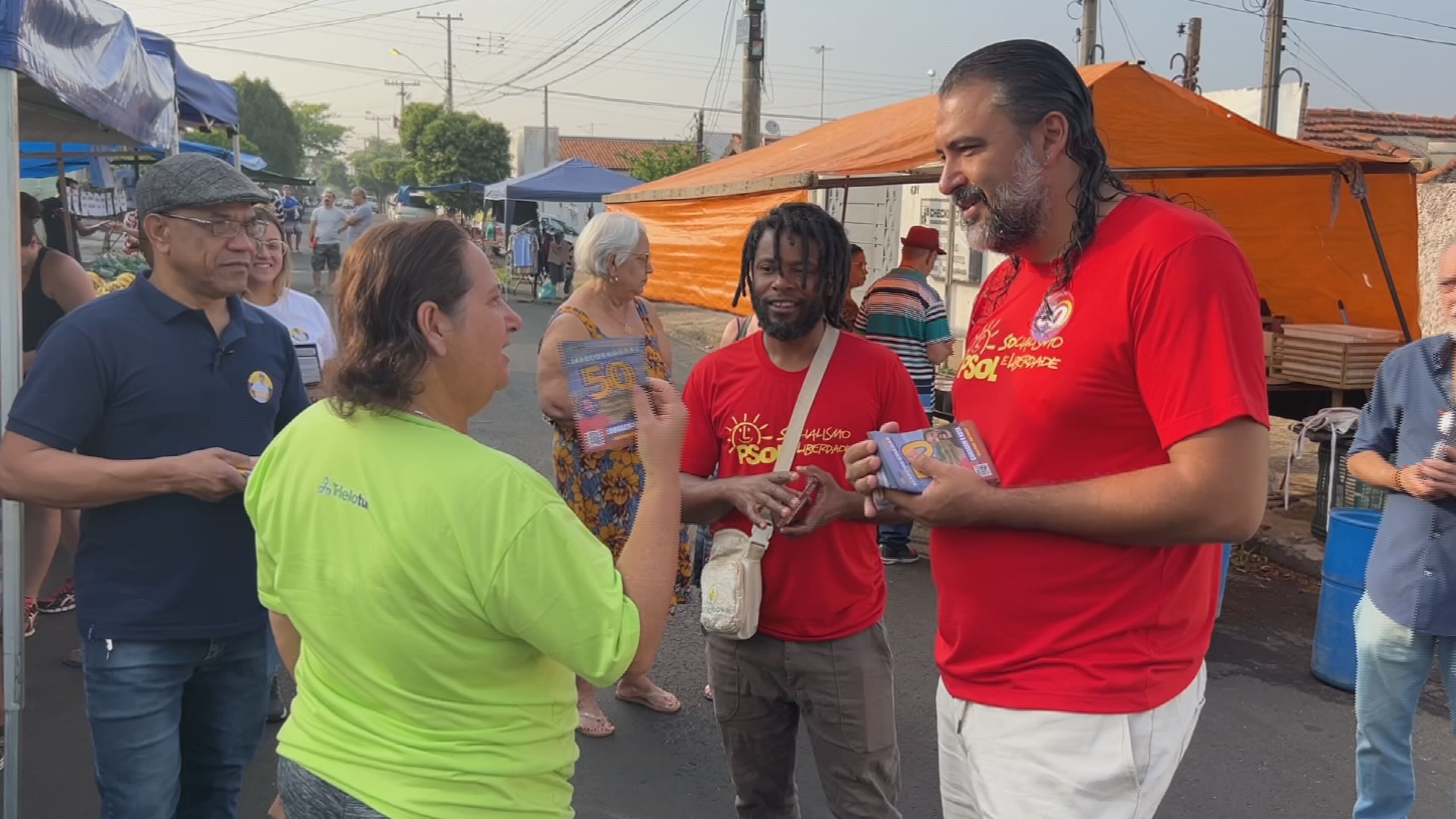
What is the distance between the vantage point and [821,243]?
9.34 ft

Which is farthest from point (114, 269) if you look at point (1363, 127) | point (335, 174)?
point (335, 174)

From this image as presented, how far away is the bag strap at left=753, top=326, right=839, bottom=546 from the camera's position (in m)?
2.67

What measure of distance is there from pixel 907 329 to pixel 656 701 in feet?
9.76

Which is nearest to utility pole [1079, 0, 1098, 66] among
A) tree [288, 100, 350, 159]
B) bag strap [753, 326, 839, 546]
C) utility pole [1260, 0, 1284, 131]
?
utility pole [1260, 0, 1284, 131]

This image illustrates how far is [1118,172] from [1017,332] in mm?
4183

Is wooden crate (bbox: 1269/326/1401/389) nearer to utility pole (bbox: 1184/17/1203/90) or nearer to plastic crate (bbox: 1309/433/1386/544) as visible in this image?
plastic crate (bbox: 1309/433/1386/544)

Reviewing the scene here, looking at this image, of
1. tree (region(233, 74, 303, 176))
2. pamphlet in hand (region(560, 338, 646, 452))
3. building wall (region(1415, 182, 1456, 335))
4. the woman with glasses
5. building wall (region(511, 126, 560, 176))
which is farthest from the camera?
tree (region(233, 74, 303, 176))

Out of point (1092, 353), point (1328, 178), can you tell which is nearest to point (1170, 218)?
point (1092, 353)

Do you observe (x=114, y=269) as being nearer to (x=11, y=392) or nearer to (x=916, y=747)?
(x=11, y=392)

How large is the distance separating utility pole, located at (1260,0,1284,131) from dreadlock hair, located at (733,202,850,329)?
1508 cm

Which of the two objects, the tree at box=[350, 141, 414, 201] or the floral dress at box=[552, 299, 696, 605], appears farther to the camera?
the tree at box=[350, 141, 414, 201]

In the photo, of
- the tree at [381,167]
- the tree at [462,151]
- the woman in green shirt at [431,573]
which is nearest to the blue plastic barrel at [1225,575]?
the woman in green shirt at [431,573]

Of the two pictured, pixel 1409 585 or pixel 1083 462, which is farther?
pixel 1409 585

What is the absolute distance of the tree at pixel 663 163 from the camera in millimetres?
32125
